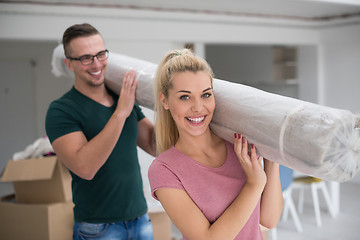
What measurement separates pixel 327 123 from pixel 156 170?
0.51 meters

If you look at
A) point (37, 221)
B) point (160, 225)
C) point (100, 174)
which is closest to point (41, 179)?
point (37, 221)

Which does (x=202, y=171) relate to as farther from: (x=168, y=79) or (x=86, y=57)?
(x=86, y=57)

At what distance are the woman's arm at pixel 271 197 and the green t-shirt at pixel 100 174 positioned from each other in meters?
0.65

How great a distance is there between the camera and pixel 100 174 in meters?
1.65

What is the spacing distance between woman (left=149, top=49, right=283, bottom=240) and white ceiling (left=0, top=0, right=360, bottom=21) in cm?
276

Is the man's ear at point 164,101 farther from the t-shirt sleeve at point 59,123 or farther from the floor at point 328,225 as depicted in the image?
the floor at point 328,225

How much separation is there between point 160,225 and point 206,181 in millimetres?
1754

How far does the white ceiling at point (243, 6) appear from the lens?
150 inches

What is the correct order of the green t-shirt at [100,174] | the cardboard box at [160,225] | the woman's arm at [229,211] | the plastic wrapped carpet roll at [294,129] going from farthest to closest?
the cardboard box at [160,225] → the green t-shirt at [100,174] → the woman's arm at [229,211] → the plastic wrapped carpet roll at [294,129]

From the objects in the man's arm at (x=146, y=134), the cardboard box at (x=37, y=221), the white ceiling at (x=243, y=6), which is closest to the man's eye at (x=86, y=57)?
the man's arm at (x=146, y=134)

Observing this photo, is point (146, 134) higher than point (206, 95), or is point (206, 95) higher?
point (206, 95)

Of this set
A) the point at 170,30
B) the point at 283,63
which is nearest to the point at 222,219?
the point at 170,30

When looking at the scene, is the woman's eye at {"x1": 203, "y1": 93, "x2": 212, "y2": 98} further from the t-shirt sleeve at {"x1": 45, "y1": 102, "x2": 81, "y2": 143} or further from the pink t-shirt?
the t-shirt sleeve at {"x1": 45, "y1": 102, "x2": 81, "y2": 143}

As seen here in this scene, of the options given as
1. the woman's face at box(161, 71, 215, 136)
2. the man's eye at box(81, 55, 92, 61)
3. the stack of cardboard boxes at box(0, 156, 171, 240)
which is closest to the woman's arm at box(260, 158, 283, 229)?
the woman's face at box(161, 71, 215, 136)
